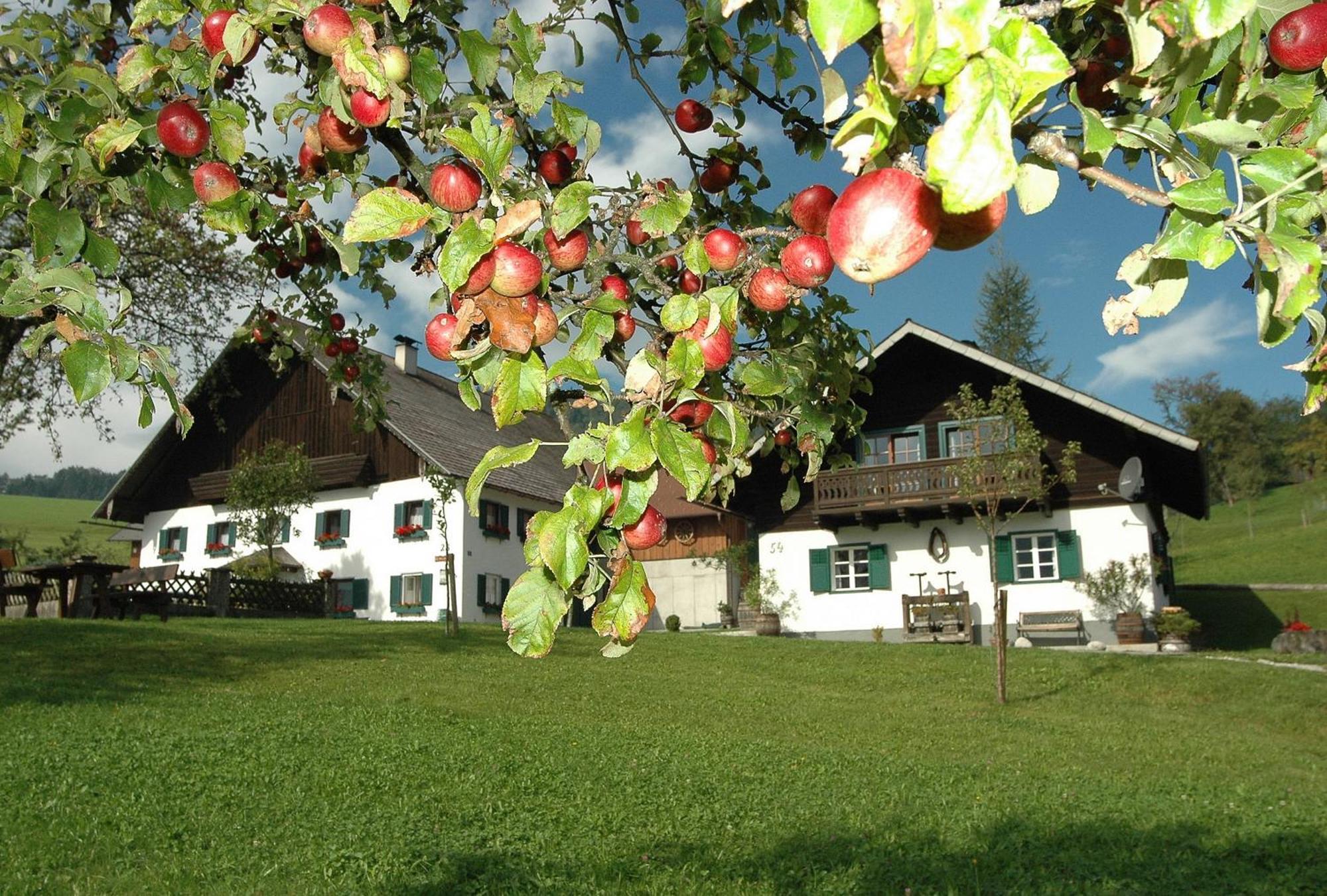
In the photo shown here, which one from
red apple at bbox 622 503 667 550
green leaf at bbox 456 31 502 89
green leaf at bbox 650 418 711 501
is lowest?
red apple at bbox 622 503 667 550

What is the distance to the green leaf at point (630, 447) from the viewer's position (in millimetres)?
1322

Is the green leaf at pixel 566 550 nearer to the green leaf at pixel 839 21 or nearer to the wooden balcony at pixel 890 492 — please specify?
the green leaf at pixel 839 21

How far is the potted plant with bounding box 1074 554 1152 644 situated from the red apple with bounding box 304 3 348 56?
22.4 meters

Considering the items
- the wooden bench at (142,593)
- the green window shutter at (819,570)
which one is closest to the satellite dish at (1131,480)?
the green window shutter at (819,570)

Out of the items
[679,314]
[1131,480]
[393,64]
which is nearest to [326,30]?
[393,64]

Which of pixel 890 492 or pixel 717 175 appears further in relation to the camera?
pixel 890 492

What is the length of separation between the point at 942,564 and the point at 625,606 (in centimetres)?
2327

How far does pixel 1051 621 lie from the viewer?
71.8 ft

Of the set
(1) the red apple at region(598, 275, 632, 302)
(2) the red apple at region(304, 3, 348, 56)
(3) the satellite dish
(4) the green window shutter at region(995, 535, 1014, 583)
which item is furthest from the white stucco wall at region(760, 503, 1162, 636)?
(2) the red apple at region(304, 3, 348, 56)

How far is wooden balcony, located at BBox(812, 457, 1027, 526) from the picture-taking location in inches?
892

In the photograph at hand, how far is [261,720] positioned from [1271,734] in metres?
12.4

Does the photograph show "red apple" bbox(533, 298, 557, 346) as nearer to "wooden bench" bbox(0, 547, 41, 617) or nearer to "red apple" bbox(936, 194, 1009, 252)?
"red apple" bbox(936, 194, 1009, 252)

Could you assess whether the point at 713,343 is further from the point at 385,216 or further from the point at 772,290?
the point at 385,216

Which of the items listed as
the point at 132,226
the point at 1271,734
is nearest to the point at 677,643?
the point at 1271,734
